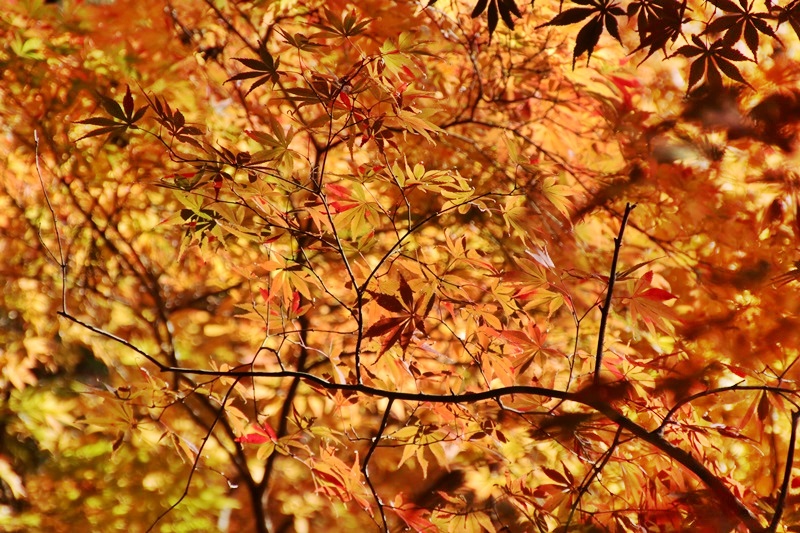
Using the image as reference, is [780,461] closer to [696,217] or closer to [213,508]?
[696,217]

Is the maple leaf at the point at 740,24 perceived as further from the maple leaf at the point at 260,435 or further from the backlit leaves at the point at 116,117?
the maple leaf at the point at 260,435

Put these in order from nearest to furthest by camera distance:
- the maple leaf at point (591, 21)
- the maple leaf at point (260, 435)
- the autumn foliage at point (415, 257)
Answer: the maple leaf at point (591, 21) < the autumn foliage at point (415, 257) < the maple leaf at point (260, 435)

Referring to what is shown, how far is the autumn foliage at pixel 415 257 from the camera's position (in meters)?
1.04

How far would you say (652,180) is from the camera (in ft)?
5.45

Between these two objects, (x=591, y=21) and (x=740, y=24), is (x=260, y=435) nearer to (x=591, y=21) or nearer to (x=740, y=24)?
(x=591, y=21)

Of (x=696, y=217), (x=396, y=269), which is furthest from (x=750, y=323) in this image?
(x=396, y=269)

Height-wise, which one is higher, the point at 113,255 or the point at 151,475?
the point at 113,255

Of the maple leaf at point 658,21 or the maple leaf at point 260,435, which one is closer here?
the maple leaf at point 658,21

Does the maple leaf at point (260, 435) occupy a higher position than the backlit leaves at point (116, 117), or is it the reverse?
the backlit leaves at point (116, 117)

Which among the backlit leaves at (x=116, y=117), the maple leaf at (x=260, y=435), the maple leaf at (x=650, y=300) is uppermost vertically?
the backlit leaves at (x=116, y=117)

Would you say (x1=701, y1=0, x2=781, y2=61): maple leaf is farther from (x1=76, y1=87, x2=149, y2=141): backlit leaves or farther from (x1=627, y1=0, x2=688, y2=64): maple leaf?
(x1=76, y1=87, x2=149, y2=141): backlit leaves

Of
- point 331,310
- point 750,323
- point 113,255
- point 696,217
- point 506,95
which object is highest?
point 506,95

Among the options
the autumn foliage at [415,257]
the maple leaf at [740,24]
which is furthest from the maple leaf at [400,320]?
the maple leaf at [740,24]

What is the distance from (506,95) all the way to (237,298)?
1.07 m
